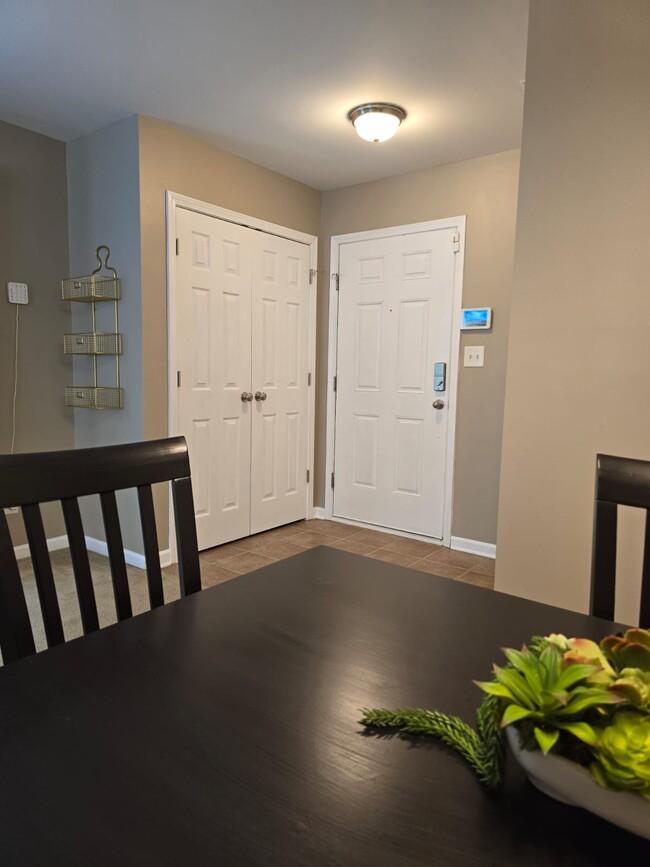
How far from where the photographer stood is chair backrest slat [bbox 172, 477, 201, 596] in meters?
1.21

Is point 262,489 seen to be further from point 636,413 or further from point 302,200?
point 636,413

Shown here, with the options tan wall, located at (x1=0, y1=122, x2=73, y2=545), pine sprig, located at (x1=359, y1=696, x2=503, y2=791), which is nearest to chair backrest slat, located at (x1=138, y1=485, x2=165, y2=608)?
pine sprig, located at (x1=359, y1=696, x2=503, y2=791)

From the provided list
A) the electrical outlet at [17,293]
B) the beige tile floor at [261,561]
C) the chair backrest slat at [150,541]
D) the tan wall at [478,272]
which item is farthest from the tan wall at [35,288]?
the chair backrest slat at [150,541]

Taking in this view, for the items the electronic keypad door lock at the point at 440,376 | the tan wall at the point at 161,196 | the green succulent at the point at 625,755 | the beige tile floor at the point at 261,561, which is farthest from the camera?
the electronic keypad door lock at the point at 440,376

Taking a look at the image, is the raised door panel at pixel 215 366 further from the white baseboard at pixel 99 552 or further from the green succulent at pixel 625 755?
the green succulent at pixel 625 755

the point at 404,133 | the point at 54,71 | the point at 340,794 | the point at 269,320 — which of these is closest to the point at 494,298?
the point at 404,133

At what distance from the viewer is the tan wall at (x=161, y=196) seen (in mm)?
3016

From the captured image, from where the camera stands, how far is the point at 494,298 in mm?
3406

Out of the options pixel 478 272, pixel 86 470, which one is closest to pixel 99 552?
pixel 86 470

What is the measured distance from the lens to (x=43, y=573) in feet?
3.25

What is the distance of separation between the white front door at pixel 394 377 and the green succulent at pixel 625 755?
325 centimetres

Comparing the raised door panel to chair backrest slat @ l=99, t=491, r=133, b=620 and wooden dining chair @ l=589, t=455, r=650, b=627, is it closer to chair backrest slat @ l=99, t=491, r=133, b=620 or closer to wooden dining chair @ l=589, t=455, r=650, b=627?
chair backrest slat @ l=99, t=491, r=133, b=620

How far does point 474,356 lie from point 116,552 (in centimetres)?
284

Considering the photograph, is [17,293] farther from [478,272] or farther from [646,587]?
[646,587]
